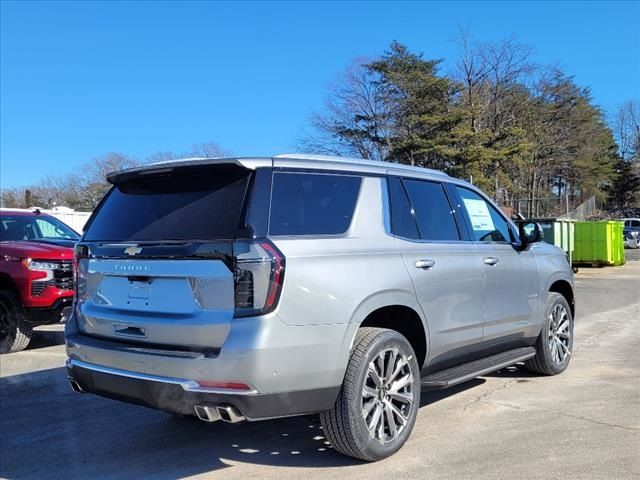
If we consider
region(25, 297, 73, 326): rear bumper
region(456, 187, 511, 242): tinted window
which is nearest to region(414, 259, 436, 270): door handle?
region(456, 187, 511, 242): tinted window

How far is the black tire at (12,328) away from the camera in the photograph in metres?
7.81

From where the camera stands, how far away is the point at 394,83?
133 feet

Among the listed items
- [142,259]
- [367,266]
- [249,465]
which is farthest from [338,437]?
[142,259]

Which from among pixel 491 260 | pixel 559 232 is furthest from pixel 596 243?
pixel 491 260

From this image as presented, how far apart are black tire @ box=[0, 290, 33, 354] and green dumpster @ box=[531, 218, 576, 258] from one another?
17.3m

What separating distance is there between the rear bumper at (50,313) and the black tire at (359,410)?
5294mm

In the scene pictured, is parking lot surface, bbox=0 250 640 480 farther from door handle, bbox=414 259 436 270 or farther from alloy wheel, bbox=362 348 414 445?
door handle, bbox=414 259 436 270

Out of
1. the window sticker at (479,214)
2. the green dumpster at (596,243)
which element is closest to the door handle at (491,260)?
the window sticker at (479,214)

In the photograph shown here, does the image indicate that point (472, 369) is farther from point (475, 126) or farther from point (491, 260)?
point (475, 126)

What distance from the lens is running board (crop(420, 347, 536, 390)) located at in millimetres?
4246

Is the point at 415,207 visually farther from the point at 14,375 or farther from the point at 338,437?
the point at 14,375

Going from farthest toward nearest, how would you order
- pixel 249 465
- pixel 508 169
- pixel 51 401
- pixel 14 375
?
1. pixel 508 169
2. pixel 14 375
3. pixel 51 401
4. pixel 249 465

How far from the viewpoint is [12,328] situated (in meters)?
7.86

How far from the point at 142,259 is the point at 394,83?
39.1m
